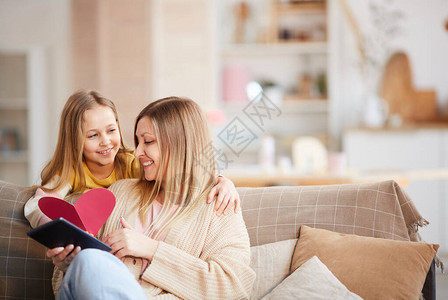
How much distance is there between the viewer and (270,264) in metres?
1.86

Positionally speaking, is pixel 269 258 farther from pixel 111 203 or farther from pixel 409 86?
pixel 409 86

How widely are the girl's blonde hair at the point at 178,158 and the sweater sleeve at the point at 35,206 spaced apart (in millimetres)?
331


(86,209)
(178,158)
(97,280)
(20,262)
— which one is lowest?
(20,262)

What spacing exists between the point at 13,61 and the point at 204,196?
404cm

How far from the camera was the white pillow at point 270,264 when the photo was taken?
71.9 inches

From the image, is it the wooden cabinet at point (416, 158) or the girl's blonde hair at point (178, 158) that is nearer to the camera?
the girl's blonde hair at point (178, 158)

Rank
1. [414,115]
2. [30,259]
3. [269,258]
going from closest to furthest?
[269,258]
[30,259]
[414,115]

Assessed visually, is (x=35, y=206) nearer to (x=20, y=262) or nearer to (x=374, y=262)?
(x=20, y=262)

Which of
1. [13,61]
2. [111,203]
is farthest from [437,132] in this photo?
[13,61]

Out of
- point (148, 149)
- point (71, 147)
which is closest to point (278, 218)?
point (148, 149)

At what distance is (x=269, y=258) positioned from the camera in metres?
1.87

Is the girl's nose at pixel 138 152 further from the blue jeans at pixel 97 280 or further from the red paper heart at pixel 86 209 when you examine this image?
the blue jeans at pixel 97 280

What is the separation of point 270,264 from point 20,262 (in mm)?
949

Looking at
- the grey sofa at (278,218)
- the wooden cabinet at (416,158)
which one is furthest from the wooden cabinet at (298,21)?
the grey sofa at (278,218)
